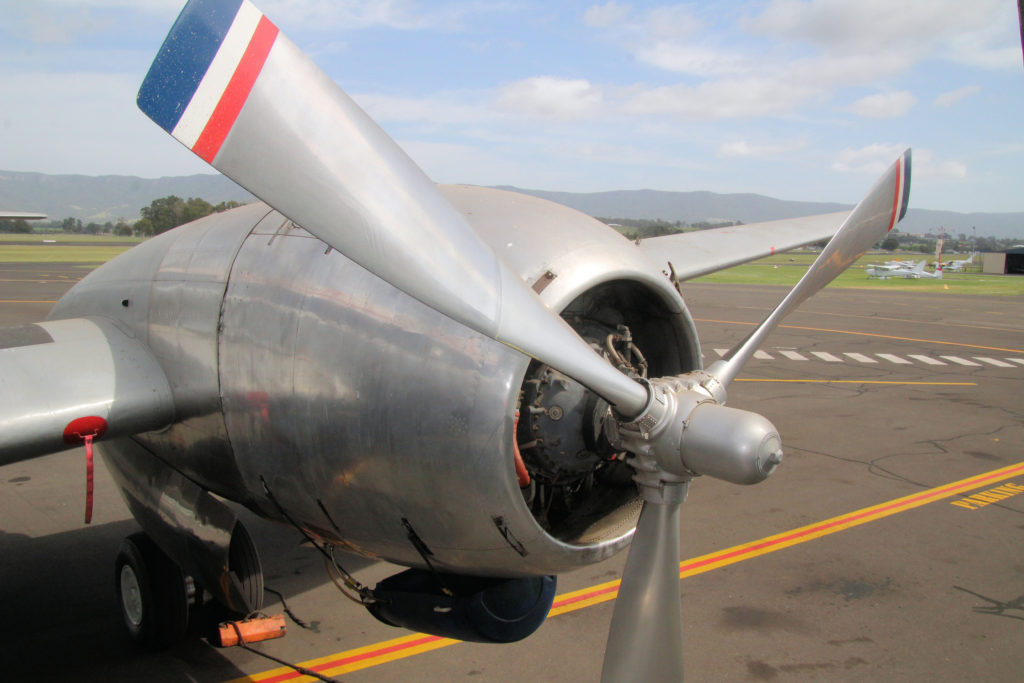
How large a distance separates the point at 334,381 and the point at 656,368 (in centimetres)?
193

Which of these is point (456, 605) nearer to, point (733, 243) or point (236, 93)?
point (236, 93)

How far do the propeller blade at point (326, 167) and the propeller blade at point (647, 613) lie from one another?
3.26ft

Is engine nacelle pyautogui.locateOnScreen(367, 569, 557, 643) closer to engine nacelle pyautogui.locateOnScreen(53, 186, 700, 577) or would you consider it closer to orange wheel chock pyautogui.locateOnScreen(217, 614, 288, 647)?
engine nacelle pyautogui.locateOnScreen(53, 186, 700, 577)

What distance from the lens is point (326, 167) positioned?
276 centimetres

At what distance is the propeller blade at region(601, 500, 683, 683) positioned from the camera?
3756 millimetres

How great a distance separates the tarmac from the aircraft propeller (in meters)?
0.49

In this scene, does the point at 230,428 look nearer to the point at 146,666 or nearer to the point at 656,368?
the point at 656,368

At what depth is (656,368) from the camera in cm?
455

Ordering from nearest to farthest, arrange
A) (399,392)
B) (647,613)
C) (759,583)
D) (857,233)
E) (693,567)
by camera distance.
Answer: (399,392)
(647,613)
(857,233)
(759,583)
(693,567)

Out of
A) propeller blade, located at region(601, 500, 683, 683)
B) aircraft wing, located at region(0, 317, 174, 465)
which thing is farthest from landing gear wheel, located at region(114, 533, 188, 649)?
propeller blade, located at region(601, 500, 683, 683)

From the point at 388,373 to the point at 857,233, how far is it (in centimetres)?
330

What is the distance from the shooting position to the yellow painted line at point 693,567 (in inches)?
236

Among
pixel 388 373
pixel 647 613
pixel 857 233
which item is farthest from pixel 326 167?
pixel 857 233

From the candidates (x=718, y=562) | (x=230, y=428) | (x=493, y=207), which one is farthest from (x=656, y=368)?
(x=718, y=562)
